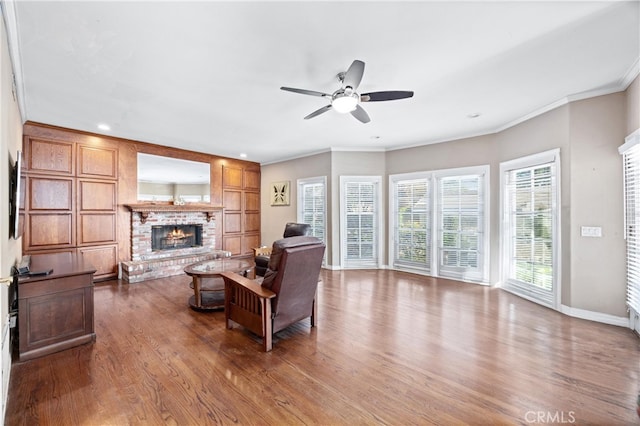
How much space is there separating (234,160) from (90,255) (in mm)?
3620

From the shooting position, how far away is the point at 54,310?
2396 millimetres

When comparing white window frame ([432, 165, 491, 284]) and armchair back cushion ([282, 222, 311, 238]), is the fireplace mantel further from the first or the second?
white window frame ([432, 165, 491, 284])

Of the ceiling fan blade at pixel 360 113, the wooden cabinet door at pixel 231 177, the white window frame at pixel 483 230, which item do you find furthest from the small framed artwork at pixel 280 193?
the ceiling fan blade at pixel 360 113

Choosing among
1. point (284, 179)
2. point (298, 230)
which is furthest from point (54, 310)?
point (284, 179)

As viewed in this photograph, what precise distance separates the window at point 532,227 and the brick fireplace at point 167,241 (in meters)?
5.71

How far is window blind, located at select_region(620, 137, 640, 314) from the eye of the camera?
2701 mm

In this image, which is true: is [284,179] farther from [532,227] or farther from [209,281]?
[532,227]

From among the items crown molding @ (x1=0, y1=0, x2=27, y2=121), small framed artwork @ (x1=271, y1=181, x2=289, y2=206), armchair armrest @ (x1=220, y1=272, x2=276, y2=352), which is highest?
crown molding @ (x1=0, y1=0, x2=27, y2=121)

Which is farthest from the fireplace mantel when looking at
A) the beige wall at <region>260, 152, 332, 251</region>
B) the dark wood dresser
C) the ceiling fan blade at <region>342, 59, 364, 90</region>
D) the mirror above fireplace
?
the ceiling fan blade at <region>342, 59, 364, 90</region>

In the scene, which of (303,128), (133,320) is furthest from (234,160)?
(133,320)

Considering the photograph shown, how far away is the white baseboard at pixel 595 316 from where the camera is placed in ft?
9.70

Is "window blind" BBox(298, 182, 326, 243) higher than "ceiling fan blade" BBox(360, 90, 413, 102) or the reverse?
the reverse

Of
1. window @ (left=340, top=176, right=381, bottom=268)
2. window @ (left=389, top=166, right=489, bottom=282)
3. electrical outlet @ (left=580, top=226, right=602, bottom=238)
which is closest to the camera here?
electrical outlet @ (left=580, top=226, right=602, bottom=238)

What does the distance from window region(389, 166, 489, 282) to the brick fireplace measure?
13.7 ft
